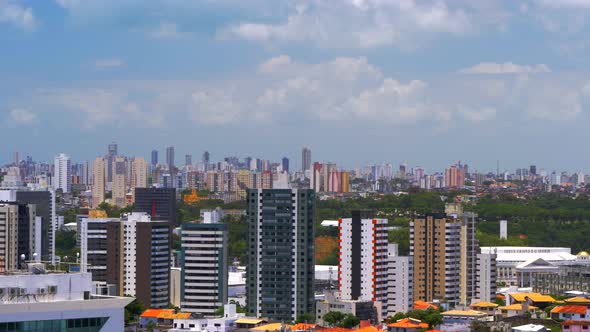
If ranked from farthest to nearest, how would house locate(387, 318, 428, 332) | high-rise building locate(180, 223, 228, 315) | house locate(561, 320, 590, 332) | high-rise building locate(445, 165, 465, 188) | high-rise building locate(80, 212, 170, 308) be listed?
high-rise building locate(445, 165, 465, 188) → high-rise building locate(80, 212, 170, 308) → high-rise building locate(180, 223, 228, 315) → house locate(387, 318, 428, 332) → house locate(561, 320, 590, 332)

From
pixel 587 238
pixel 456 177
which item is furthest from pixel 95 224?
pixel 456 177

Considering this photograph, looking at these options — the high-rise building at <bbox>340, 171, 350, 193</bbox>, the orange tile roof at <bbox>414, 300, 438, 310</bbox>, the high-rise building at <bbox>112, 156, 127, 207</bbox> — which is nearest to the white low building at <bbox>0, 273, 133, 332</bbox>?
the orange tile roof at <bbox>414, 300, 438, 310</bbox>

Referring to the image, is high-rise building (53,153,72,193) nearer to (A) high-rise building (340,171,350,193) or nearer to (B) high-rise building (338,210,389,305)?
(A) high-rise building (340,171,350,193)

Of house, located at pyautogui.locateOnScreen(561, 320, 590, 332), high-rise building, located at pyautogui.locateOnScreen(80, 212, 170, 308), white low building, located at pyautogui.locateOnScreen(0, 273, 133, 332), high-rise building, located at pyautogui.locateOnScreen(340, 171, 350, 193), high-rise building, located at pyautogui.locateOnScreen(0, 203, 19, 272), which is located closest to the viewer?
white low building, located at pyautogui.locateOnScreen(0, 273, 133, 332)

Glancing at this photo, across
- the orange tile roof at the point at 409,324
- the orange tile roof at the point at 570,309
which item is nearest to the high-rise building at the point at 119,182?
the orange tile roof at the point at 409,324

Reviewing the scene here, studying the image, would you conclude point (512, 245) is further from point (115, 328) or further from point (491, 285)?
point (115, 328)
